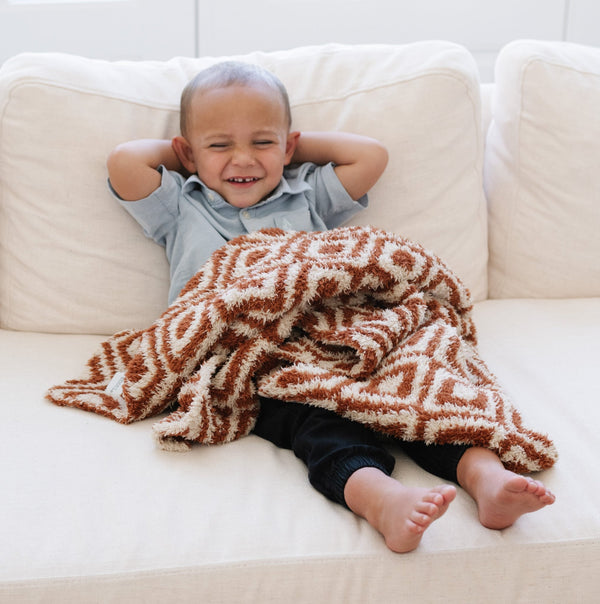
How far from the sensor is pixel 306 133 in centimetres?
139

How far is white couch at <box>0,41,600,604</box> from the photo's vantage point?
29.4 inches

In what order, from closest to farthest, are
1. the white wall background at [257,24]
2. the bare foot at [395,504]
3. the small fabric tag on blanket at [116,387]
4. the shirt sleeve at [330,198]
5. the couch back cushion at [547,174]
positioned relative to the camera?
the bare foot at [395,504], the small fabric tag on blanket at [116,387], the shirt sleeve at [330,198], the couch back cushion at [547,174], the white wall background at [257,24]

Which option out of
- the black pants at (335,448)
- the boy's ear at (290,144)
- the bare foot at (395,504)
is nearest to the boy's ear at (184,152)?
the boy's ear at (290,144)

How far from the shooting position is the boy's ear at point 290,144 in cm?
137

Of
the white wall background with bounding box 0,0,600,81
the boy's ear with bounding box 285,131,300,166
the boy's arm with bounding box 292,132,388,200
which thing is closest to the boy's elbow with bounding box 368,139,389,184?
the boy's arm with bounding box 292,132,388,200

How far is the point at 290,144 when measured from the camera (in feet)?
4.50

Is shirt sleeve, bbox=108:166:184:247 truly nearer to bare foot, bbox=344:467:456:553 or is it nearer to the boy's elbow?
the boy's elbow

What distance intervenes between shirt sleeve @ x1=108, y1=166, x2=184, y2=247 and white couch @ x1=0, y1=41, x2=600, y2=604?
0.05m

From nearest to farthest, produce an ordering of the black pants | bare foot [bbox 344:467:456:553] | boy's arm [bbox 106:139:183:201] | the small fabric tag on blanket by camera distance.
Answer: bare foot [bbox 344:467:456:553], the black pants, the small fabric tag on blanket, boy's arm [bbox 106:139:183:201]

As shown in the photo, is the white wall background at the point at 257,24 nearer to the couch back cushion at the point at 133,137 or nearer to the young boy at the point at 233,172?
the couch back cushion at the point at 133,137

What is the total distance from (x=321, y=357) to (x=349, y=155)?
49cm

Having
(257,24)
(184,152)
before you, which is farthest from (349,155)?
(257,24)

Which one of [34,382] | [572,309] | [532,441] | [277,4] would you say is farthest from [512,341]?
[277,4]

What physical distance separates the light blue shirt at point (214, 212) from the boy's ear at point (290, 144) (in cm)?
4
